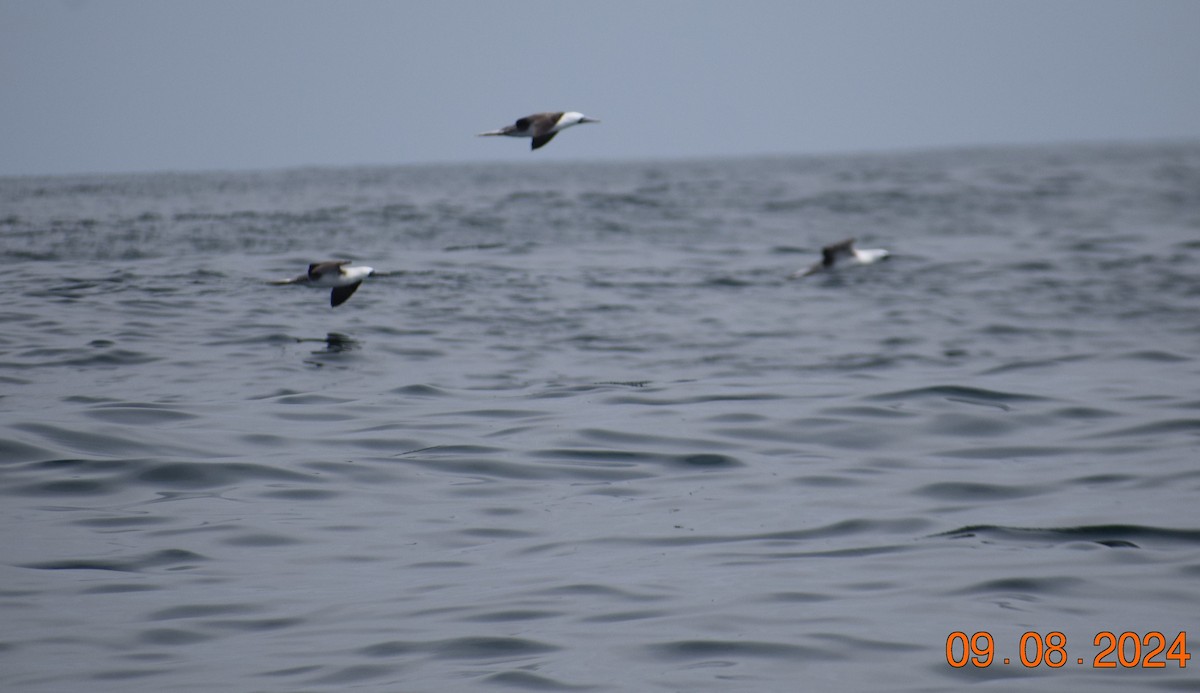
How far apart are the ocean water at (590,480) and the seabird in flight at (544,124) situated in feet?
8.44

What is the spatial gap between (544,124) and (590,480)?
20.7 feet

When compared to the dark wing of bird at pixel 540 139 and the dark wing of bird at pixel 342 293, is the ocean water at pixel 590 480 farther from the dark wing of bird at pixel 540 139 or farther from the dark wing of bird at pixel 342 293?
the dark wing of bird at pixel 540 139

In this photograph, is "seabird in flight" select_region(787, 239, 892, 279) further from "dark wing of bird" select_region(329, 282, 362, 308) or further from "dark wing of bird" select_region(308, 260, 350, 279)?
"dark wing of bird" select_region(308, 260, 350, 279)

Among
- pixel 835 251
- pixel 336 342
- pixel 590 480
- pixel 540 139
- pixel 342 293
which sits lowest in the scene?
pixel 590 480

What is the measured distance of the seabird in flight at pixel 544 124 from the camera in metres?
15.1

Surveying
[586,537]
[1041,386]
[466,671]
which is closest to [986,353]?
[1041,386]

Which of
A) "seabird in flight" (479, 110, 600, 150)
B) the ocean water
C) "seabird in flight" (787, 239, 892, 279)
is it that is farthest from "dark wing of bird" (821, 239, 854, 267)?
"seabird in flight" (479, 110, 600, 150)

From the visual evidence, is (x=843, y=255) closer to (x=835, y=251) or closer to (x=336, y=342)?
(x=835, y=251)

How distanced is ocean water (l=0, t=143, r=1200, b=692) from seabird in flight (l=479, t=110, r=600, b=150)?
2572 millimetres

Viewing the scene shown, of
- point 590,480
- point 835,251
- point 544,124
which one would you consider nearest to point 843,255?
point 835,251

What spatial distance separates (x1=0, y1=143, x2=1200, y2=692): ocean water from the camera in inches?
258

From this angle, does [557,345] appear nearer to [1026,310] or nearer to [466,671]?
[1026,310]

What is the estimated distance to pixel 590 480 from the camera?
10070mm

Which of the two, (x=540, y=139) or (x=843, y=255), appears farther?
(x=843, y=255)
